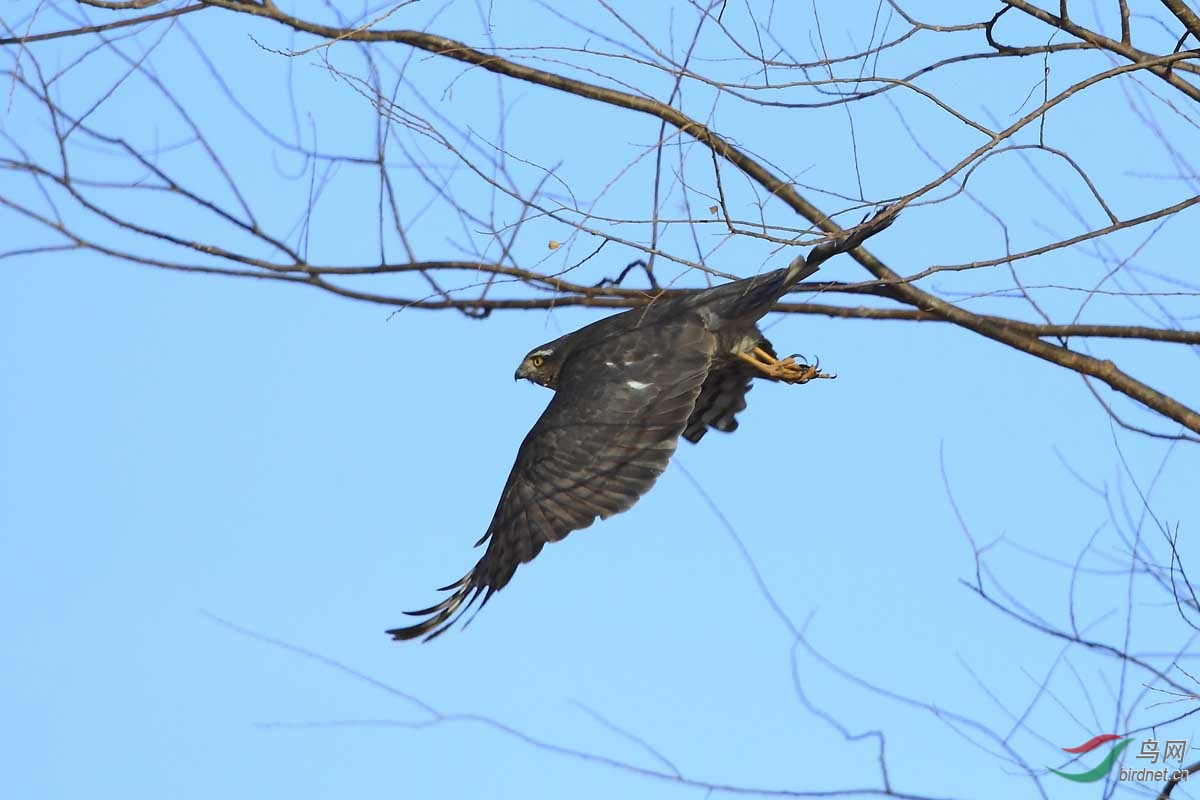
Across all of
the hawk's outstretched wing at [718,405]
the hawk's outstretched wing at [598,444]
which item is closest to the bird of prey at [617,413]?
the hawk's outstretched wing at [598,444]

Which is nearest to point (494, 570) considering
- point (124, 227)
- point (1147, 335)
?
point (124, 227)

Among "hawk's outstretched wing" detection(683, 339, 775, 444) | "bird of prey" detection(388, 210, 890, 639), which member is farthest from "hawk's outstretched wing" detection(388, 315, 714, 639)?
"hawk's outstretched wing" detection(683, 339, 775, 444)

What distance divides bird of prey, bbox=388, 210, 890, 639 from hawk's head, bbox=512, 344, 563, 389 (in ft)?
1.56

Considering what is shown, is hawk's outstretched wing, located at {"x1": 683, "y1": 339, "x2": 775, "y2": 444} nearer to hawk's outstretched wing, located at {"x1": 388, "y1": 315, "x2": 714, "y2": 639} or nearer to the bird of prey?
the bird of prey

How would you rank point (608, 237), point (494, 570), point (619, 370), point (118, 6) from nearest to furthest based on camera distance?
point (608, 237) → point (118, 6) → point (494, 570) → point (619, 370)

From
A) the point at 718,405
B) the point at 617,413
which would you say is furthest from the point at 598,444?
the point at 718,405

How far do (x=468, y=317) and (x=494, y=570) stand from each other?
3.37 feet

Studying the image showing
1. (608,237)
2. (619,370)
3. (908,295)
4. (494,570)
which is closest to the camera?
(608,237)

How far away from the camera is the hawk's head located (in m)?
6.39

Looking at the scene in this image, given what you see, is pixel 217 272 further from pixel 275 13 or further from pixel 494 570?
pixel 494 570

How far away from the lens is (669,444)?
5441 millimetres

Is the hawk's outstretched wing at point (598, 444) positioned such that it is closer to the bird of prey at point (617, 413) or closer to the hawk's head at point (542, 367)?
the bird of prey at point (617, 413)

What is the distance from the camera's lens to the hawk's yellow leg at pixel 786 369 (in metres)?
5.82

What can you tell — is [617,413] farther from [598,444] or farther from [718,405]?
[718,405]
